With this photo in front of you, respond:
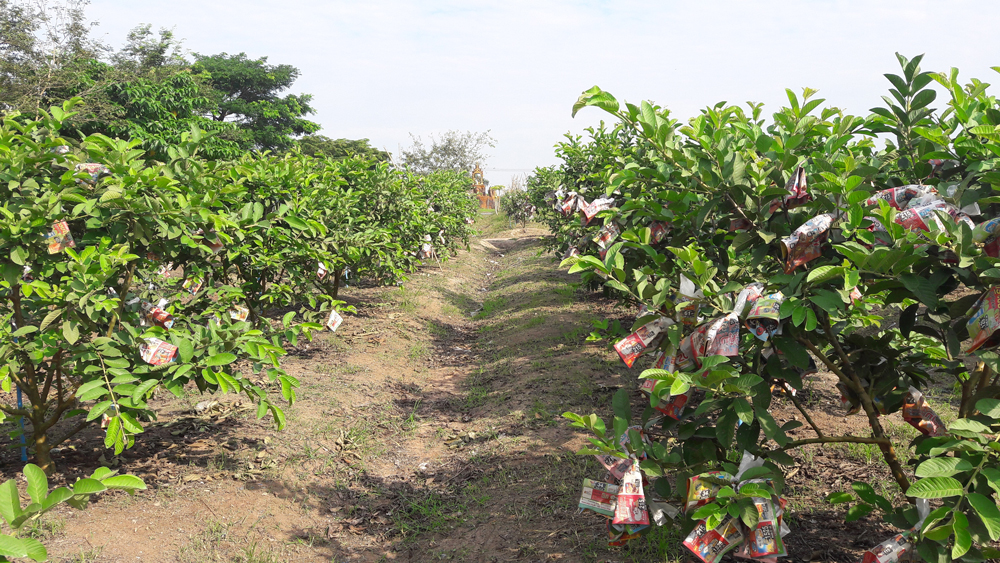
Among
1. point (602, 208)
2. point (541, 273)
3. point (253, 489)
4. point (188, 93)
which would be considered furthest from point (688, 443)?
point (188, 93)

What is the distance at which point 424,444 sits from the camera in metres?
4.92

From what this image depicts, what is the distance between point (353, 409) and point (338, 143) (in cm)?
3438

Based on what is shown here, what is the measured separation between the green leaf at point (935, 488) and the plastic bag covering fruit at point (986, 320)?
39cm

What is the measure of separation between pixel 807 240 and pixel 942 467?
756mm

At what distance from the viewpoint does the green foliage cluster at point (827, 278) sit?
1735mm

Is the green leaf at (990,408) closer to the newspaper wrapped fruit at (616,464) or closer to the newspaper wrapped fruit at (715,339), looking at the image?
the newspaper wrapped fruit at (715,339)

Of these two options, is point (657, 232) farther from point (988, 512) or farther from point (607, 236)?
point (988, 512)

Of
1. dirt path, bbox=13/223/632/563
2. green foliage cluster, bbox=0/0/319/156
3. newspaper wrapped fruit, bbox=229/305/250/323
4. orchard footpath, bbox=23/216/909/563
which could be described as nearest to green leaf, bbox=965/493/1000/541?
orchard footpath, bbox=23/216/909/563

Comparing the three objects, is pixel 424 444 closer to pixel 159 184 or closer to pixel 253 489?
pixel 253 489

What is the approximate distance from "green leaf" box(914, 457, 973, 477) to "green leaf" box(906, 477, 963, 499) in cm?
2

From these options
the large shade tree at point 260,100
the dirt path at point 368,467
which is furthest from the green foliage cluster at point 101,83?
the dirt path at point 368,467

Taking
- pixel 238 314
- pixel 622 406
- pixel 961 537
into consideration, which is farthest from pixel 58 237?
pixel 961 537

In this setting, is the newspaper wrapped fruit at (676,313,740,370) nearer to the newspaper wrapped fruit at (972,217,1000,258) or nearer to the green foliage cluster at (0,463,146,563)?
the newspaper wrapped fruit at (972,217,1000,258)

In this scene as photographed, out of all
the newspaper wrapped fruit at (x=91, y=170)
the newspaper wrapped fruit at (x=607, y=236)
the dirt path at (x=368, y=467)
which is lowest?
the dirt path at (x=368, y=467)
